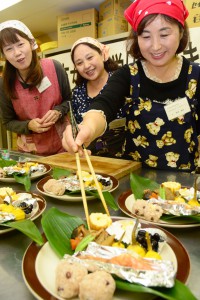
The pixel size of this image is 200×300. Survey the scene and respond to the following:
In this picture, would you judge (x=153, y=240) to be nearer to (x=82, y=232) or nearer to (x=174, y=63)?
(x=82, y=232)

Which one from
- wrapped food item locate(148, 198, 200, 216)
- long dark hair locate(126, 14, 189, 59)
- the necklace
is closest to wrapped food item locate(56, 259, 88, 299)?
wrapped food item locate(148, 198, 200, 216)

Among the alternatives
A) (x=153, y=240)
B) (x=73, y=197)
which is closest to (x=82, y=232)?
(x=153, y=240)

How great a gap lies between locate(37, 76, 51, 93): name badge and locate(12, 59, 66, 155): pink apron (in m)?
0.02

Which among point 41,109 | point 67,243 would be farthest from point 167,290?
point 41,109

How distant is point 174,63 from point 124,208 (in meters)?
0.97

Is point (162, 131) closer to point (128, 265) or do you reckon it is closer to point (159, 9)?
point (159, 9)

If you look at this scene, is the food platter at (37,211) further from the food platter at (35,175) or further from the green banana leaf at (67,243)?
the food platter at (35,175)

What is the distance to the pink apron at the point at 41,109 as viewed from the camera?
2377mm

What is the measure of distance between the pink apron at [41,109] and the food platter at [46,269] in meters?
1.79

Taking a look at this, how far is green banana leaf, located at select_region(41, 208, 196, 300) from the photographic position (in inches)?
21.5

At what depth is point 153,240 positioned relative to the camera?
2.39ft

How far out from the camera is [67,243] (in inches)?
30.2

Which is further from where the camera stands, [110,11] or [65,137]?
[110,11]

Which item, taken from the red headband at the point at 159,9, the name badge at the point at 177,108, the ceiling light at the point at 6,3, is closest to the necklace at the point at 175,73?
the name badge at the point at 177,108
